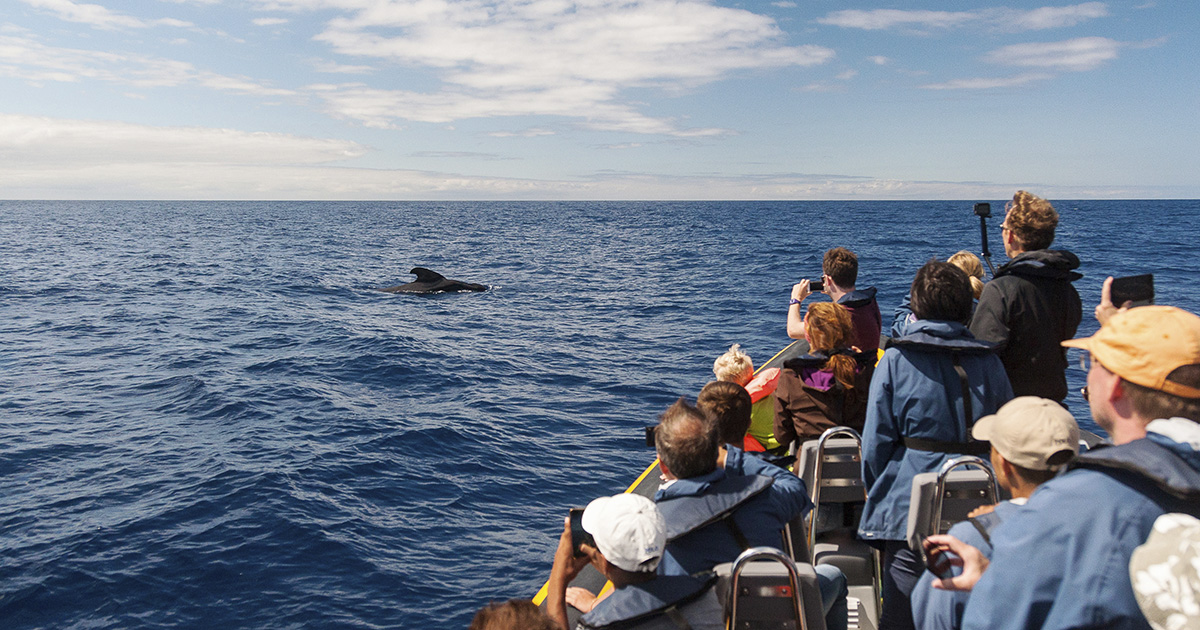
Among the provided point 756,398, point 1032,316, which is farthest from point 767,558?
point 1032,316

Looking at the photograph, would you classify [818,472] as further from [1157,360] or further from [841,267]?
[1157,360]

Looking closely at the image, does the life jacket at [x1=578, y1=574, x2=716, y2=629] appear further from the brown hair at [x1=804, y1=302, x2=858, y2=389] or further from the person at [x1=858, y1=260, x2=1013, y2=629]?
the brown hair at [x1=804, y1=302, x2=858, y2=389]

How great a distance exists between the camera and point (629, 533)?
10.5 ft

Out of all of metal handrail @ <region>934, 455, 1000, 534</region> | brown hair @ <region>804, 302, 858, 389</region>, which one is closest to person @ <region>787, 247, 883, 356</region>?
brown hair @ <region>804, 302, 858, 389</region>

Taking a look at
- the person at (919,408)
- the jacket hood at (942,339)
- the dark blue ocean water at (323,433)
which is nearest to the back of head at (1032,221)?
the person at (919,408)

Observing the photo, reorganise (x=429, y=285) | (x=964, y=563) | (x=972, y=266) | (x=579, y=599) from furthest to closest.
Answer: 1. (x=429, y=285)
2. (x=972, y=266)
3. (x=579, y=599)
4. (x=964, y=563)

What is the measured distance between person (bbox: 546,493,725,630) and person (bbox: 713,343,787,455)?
2.75m

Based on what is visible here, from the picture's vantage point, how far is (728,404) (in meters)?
4.56

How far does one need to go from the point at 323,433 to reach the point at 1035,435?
12647mm

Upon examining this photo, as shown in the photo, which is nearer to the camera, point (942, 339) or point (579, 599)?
point (942, 339)

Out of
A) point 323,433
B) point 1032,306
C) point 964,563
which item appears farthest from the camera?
point 323,433

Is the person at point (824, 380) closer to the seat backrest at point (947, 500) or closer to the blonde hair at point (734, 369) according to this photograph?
the blonde hair at point (734, 369)

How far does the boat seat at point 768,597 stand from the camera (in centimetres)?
340

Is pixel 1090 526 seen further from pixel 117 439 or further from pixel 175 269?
pixel 175 269
